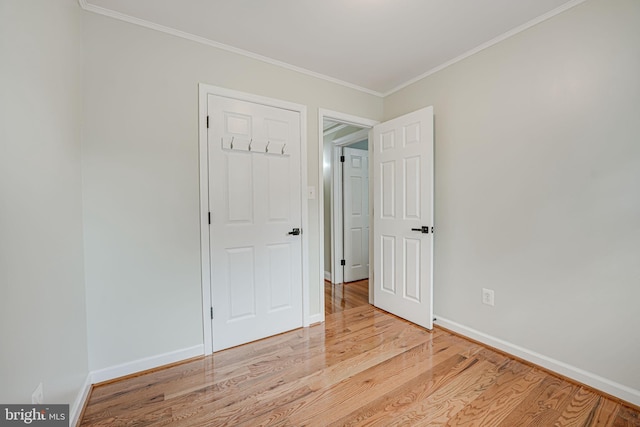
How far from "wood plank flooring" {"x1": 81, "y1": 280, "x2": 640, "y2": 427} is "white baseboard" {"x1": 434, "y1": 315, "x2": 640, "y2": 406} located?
59 mm

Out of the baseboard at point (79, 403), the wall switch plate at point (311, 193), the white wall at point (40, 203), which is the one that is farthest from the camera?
the wall switch plate at point (311, 193)

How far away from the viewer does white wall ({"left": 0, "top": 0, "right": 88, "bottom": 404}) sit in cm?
90

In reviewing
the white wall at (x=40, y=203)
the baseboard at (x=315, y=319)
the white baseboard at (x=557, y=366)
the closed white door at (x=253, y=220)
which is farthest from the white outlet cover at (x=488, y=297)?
the white wall at (x=40, y=203)

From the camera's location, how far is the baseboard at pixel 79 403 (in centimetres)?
135

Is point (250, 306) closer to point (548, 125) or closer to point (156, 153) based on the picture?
point (156, 153)

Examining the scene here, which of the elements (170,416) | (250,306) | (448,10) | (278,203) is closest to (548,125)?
(448,10)

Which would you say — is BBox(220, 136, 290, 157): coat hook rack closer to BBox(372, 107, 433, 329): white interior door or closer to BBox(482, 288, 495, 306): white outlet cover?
BBox(372, 107, 433, 329): white interior door

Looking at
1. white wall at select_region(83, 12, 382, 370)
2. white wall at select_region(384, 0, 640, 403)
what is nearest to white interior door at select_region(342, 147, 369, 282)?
white wall at select_region(384, 0, 640, 403)

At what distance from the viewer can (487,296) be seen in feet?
7.10

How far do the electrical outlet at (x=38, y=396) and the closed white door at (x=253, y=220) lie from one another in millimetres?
1047

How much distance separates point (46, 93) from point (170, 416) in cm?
172

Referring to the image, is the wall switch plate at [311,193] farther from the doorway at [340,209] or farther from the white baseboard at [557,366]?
the white baseboard at [557,366]

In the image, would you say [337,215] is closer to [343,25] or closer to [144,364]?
[343,25]

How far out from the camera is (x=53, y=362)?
47.1 inches
